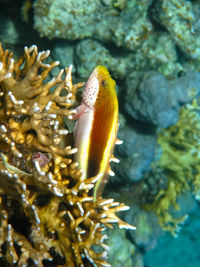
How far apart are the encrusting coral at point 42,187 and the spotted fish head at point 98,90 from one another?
220mm

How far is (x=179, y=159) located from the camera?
6523 mm

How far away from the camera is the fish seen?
222 cm

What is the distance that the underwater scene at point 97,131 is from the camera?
225 centimetres

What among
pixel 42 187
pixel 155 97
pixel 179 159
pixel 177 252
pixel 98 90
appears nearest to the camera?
pixel 42 187

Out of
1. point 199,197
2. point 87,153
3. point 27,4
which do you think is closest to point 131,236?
point 199,197

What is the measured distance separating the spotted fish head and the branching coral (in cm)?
437

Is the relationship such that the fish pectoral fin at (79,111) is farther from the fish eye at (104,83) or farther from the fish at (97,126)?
the fish eye at (104,83)

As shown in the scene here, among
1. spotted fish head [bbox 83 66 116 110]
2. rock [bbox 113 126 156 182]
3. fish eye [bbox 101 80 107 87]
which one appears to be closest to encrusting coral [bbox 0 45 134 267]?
spotted fish head [bbox 83 66 116 110]

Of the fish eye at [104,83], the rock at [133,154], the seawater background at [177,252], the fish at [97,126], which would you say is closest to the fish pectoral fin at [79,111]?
the fish at [97,126]

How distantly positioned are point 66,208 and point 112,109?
1.21 m

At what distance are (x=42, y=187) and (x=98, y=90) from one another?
113cm

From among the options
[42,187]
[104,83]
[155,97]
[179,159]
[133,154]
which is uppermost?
[104,83]

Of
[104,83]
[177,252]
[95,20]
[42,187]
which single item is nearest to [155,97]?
[95,20]

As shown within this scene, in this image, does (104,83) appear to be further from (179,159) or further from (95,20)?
(179,159)
